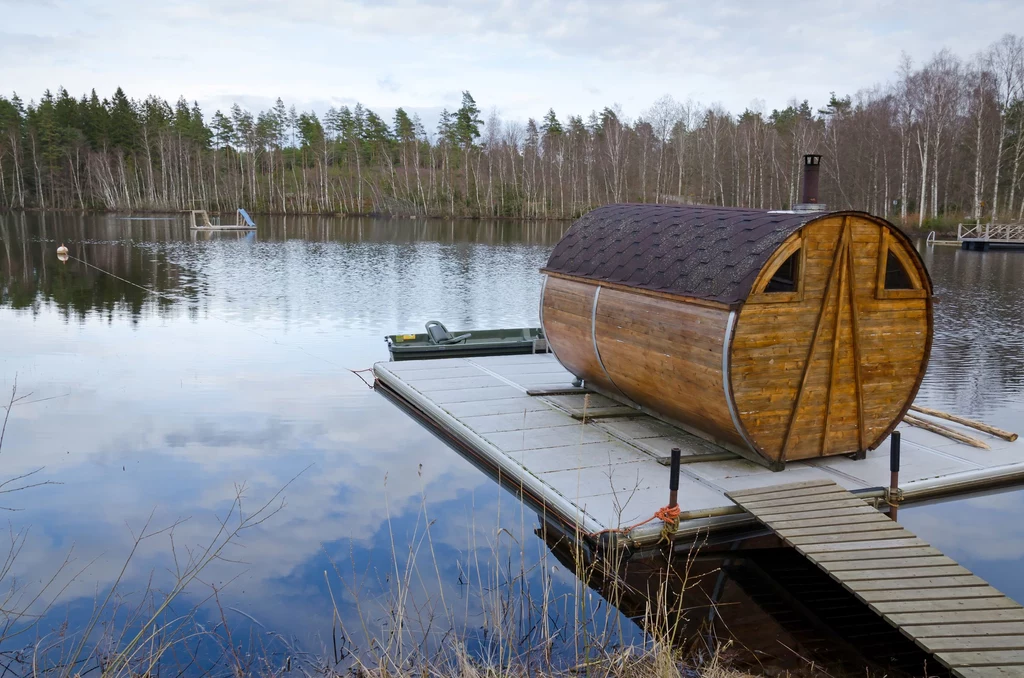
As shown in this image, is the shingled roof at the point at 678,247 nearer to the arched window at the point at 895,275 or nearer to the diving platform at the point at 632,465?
the arched window at the point at 895,275

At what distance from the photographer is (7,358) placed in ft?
51.4

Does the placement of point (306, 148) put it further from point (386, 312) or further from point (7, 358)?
point (7, 358)

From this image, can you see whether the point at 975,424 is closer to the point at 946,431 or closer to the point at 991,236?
the point at 946,431

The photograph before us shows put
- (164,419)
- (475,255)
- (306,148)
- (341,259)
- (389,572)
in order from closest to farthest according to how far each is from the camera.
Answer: (389,572)
(164,419)
(341,259)
(475,255)
(306,148)

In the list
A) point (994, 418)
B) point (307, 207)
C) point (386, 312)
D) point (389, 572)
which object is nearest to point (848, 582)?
point (389, 572)

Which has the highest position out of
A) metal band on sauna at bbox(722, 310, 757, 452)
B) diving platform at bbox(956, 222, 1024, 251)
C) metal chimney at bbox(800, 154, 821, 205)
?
metal chimney at bbox(800, 154, 821, 205)

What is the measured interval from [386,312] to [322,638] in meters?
16.8

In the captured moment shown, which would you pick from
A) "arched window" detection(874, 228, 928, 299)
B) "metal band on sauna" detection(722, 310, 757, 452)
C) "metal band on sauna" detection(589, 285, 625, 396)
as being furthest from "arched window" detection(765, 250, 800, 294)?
"metal band on sauna" detection(589, 285, 625, 396)

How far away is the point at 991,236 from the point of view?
147 feet

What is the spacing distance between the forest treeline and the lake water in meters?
30.3

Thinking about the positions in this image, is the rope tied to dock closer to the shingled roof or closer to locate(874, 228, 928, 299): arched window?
the shingled roof

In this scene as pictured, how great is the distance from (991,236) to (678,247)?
4287 cm

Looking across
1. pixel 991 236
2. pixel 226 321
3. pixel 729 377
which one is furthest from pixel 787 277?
pixel 991 236

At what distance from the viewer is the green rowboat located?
15.8 m
